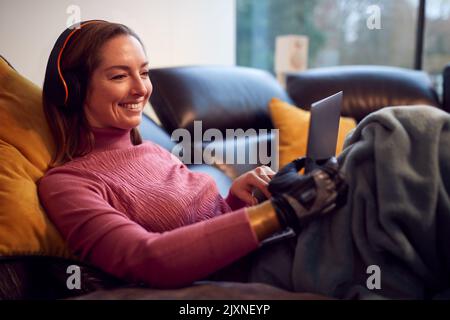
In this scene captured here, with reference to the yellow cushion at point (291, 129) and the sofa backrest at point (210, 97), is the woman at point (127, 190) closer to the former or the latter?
the sofa backrest at point (210, 97)

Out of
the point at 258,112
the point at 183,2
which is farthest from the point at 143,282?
the point at 183,2

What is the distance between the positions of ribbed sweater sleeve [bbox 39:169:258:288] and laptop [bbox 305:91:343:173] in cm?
19

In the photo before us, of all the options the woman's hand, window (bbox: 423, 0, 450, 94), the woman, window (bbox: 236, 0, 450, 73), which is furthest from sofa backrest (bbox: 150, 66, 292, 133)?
window (bbox: 423, 0, 450, 94)

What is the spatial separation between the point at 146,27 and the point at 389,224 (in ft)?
5.03

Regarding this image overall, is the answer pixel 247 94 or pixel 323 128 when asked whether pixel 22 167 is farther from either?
pixel 247 94

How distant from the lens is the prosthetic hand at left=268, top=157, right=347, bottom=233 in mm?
781

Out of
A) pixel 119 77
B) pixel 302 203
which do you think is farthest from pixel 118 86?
pixel 302 203

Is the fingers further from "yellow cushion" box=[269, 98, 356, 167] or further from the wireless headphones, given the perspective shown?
"yellow cushion" box=[269, 98, 356, 167]

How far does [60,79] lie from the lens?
984 millimetres

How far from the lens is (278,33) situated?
13.0ft

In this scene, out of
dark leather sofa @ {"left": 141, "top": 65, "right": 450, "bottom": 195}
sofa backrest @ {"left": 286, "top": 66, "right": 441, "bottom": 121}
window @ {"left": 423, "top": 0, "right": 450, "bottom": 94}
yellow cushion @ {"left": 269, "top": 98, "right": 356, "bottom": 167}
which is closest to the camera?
dark leather sofa @ {"left": 141, "top": 65, "right": 450, "bottom": 195}

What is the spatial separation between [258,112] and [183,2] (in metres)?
0.73

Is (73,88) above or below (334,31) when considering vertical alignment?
below
